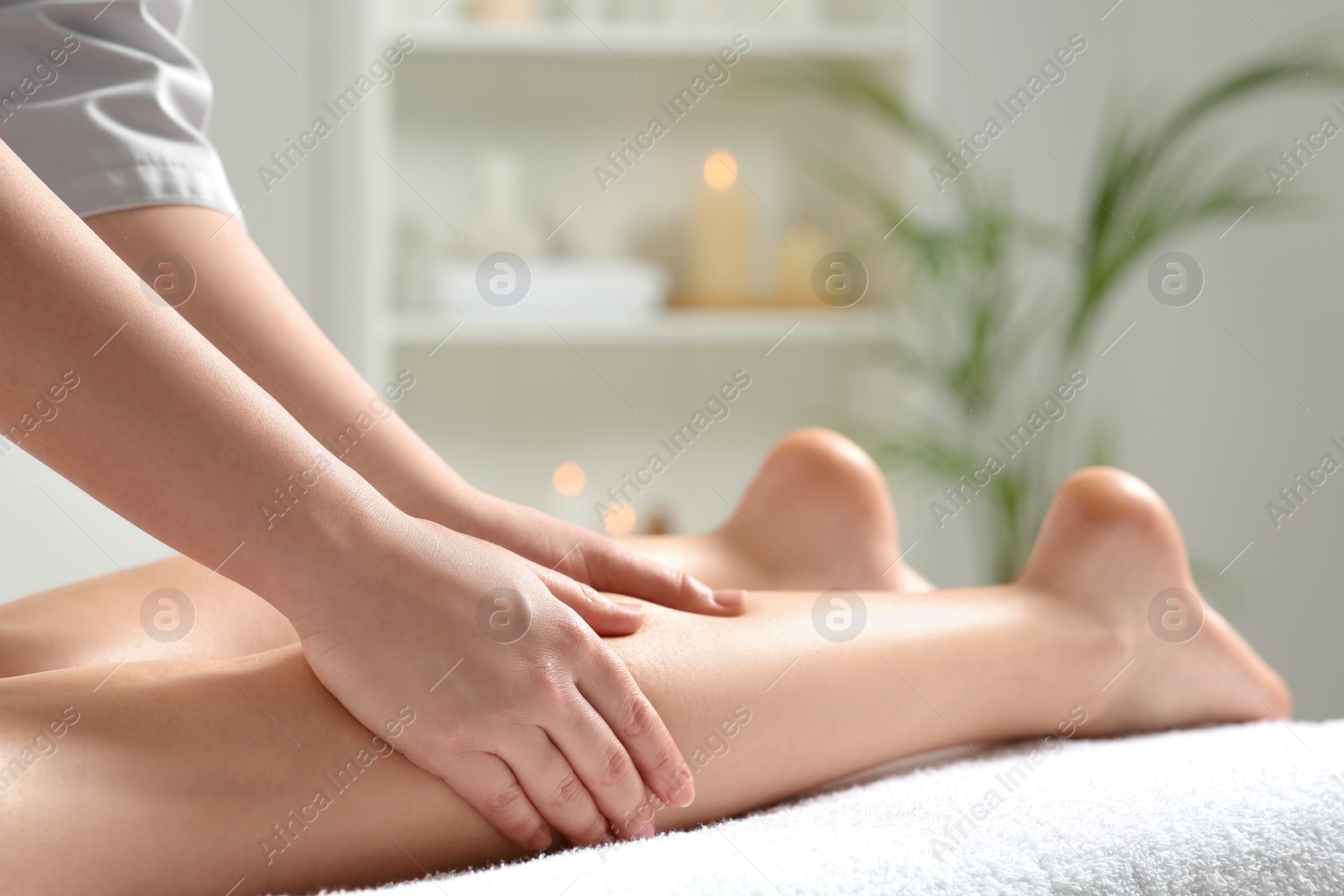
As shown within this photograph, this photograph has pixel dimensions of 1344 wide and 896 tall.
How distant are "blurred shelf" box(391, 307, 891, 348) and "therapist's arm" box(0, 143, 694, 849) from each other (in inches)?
52.3

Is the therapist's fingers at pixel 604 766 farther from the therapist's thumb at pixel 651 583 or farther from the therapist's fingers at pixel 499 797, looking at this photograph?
the therapist's thumb at pixel 651 583

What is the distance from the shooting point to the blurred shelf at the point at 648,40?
1.86 m

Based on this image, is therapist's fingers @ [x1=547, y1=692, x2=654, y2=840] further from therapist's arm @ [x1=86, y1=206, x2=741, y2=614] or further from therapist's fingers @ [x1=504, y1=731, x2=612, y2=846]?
therapist's arm @ [x1=86, y1=206, x2=741, y2=614]

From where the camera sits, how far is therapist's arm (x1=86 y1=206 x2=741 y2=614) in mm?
742

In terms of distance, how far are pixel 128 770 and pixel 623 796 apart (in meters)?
0.23

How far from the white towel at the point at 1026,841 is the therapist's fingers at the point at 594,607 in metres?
0.12

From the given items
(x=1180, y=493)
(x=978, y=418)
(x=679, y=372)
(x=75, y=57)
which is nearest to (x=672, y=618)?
(x=75, y=57)

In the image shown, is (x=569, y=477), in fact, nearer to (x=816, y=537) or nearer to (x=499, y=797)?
(x=816, y=537)

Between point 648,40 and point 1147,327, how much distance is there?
43.0 inches

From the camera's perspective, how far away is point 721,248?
2041 mm

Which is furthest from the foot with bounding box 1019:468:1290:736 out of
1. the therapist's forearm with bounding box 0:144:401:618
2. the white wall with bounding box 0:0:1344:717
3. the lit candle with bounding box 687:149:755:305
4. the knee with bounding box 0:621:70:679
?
the lit candle with bounding box 687:149:755:305

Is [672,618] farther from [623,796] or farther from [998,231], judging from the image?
[998,231]

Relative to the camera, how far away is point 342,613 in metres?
0.51

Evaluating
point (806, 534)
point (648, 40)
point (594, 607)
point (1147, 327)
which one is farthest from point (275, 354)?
point (1147, 327)
